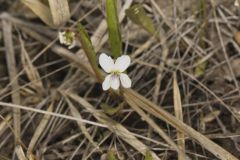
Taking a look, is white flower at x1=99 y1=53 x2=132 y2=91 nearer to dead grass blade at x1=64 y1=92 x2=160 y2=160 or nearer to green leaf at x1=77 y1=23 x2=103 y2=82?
green leaf at x1=77 y1=23 x2=103 y2=82

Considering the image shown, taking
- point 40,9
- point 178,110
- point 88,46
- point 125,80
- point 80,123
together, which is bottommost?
point 178,110

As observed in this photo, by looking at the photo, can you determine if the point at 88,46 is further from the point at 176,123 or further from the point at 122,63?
the point at 176,123

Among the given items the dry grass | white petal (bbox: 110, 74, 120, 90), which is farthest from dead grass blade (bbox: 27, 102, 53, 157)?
white petal (bbox: 110, 74, 120, 90)

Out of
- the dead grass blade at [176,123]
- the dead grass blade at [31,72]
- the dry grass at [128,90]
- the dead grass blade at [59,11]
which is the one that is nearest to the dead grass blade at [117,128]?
the dry grass at [128,90]

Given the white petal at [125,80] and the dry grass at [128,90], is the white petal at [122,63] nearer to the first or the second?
the white petal at [125,80]

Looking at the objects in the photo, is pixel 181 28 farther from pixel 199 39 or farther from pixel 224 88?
pixel 224 88

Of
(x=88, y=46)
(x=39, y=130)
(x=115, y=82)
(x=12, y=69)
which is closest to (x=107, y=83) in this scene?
(x=115, y=82)
